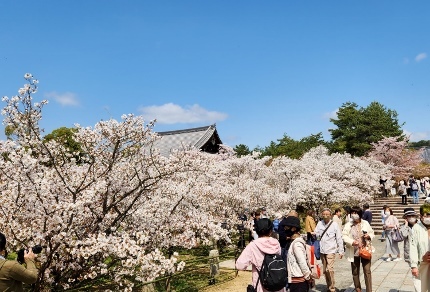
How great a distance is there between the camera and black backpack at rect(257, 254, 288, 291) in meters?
4.78

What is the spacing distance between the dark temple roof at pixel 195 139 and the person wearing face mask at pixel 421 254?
33.2 metres

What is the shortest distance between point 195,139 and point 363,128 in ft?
67.4

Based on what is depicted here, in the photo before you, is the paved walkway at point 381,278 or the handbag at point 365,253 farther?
the paved walkway at point 381,278

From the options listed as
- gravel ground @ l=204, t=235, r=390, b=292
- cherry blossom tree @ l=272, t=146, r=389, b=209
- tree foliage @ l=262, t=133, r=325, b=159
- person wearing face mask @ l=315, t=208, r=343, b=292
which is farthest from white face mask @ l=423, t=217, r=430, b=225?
tree foliage @ l=262, t=133, r=325, b=159

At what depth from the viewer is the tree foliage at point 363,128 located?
4156 cm

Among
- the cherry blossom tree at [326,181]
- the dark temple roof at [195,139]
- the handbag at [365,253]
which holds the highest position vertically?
the dark temple roof at [195,139]

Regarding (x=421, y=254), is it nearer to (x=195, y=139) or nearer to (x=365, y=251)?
(x=365, y=251)

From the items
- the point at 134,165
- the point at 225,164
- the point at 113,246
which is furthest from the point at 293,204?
the point at 113,246

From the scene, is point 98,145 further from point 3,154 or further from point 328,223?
point 328,223

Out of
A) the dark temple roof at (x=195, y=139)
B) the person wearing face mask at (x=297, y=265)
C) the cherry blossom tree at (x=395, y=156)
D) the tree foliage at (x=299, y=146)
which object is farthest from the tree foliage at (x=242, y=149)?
the person wearing face mask at (x=297, y=265)

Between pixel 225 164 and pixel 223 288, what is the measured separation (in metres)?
15.6

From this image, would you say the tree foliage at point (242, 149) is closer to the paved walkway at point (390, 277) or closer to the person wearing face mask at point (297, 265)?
the paved walkway at point (390, 277)

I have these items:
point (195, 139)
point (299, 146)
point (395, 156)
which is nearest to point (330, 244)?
point (195, 139)

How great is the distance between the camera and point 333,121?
151 feet
